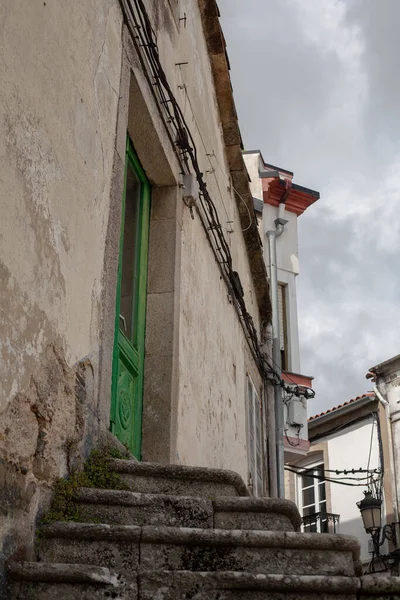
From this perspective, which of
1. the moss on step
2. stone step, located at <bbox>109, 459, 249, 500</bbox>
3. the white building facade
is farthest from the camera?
the white building facade

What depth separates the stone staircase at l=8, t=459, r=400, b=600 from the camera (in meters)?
3.01

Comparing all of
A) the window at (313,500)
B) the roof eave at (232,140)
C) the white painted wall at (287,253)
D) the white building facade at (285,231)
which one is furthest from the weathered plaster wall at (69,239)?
the window at (313,500)

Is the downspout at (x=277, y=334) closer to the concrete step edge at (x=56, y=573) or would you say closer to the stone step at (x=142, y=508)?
the stone step at (x=142, y=508)

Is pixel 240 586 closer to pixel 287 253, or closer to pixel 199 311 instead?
pixel 199 311

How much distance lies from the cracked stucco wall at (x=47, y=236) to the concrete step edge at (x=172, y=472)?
21 cm

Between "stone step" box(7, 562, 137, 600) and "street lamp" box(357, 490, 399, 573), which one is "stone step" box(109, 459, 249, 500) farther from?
"street lamp" box(357, 490, 399, 573)

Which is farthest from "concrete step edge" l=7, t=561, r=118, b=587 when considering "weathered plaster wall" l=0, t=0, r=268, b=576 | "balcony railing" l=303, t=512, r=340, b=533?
"balcony railing" l=303, t=512, r=340, b=533

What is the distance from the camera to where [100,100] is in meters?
4.50

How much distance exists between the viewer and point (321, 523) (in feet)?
58.7

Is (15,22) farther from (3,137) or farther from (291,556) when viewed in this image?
(291,556)

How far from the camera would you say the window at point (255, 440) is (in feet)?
31.4

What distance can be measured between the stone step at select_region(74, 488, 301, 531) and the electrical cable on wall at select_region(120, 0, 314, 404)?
3009mm

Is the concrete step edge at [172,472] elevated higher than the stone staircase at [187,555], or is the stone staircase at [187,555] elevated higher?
the concrete step edge at [172,472]

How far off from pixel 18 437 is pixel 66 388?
533 mm
